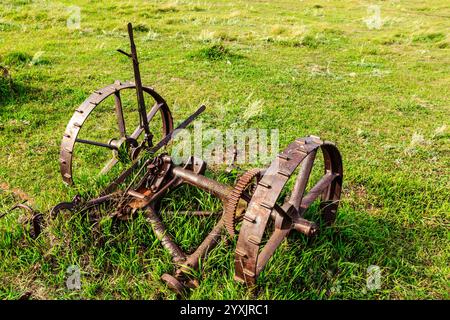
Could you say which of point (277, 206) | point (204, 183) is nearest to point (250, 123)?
point (204, 183)

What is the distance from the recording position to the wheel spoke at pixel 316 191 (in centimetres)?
371

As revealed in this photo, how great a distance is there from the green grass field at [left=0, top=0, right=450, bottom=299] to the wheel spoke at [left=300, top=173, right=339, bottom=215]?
0.33m

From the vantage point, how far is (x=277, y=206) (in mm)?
3178

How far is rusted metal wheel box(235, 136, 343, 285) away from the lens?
2.84 metres

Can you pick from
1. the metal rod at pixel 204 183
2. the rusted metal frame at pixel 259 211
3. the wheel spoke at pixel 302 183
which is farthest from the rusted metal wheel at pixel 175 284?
the wheel spoke at pixel 302 183

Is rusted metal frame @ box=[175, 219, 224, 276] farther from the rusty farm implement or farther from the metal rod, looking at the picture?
the metal rod

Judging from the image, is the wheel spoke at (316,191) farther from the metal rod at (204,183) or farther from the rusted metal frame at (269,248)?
the metal rod at (204,183)

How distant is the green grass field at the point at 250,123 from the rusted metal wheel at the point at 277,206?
0.29 m

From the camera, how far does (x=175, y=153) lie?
18.1 feet

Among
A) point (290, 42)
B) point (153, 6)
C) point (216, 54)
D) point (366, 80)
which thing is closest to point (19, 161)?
point (216, 54)

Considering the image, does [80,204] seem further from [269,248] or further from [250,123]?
[250,123]

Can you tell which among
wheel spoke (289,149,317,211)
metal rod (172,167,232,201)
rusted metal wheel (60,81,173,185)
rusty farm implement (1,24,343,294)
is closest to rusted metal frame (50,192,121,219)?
rusty farm implement (1,24,343,294)

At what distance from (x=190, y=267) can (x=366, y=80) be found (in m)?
7.02

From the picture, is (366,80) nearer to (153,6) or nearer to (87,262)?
(87,262)
